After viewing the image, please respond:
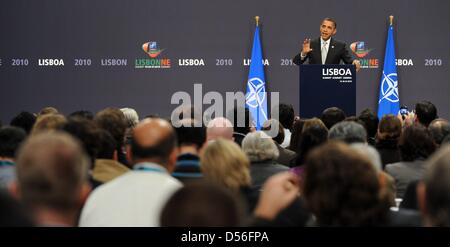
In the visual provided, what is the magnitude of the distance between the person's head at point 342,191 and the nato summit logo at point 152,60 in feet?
28.9

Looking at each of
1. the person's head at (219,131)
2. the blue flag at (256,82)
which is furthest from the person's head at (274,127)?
the blue flag at (256,82)

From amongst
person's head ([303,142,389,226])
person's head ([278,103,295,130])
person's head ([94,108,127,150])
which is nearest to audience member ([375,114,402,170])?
person's head ([278,103,295,130])

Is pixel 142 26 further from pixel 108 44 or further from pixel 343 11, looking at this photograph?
pixel 343 11

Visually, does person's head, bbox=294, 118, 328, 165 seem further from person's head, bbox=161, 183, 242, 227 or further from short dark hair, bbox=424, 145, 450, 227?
person's head, bbox=161, 183, 242, 227

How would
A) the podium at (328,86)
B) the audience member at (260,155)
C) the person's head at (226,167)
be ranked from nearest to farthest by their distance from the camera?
the person's head at (226,167)
the audience member at (260,155)
the podium at (328,86)

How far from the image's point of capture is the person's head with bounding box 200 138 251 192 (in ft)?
11.2

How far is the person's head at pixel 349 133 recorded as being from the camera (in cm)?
470

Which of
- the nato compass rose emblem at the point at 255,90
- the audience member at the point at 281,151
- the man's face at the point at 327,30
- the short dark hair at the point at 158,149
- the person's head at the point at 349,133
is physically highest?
the man's face at the point at 327,30

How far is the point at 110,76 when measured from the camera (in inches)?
440

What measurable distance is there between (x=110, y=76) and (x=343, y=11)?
3.70 m

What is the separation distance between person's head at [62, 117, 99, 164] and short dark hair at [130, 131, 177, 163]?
0.78 m

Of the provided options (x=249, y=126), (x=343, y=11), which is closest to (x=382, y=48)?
(x=343, y=11)

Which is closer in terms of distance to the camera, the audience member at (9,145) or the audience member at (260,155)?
the audience member at (9,145)

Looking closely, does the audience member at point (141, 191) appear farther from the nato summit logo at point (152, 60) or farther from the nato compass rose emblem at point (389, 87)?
the nato summit logo at point (152, 60)
